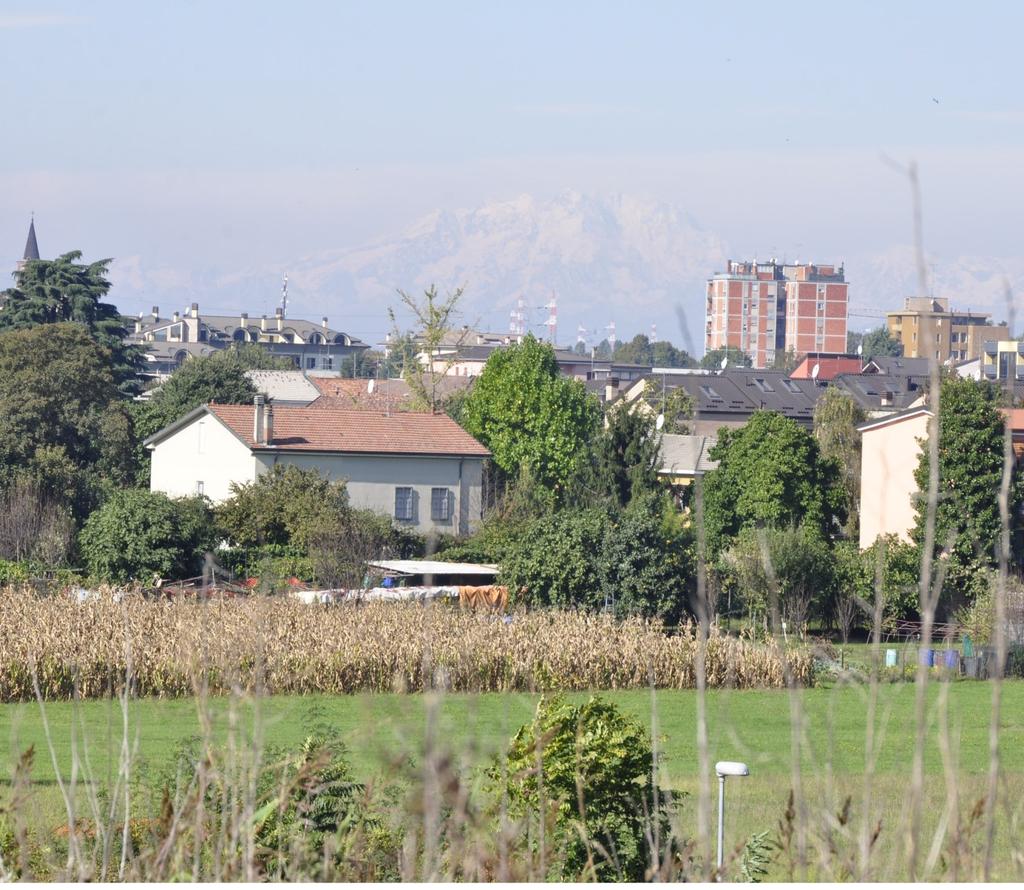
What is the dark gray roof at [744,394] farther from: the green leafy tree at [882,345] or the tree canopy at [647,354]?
the tree canopy at [647,354]

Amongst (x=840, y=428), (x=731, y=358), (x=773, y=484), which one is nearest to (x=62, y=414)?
(x=773, y=484)

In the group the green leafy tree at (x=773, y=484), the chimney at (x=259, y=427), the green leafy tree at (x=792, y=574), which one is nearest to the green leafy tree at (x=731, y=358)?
the green leafy tree at (x=773, y=484)

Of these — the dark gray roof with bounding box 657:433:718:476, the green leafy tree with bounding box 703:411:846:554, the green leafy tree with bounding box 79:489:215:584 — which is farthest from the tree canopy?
the green leafy tree with bounding box 79:489:215:584

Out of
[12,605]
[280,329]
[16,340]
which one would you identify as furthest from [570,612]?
[280,329]

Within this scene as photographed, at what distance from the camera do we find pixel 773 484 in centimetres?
4997

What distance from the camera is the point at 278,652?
3064cm

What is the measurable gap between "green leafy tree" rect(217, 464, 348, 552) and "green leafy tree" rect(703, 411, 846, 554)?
1321 cm

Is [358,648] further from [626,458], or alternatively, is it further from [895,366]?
[895,366]

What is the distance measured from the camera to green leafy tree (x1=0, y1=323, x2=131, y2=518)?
1933 inches

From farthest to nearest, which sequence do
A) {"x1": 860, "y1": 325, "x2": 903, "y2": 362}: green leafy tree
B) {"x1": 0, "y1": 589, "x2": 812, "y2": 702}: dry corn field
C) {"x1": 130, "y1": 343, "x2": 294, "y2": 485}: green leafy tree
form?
{"x1": 860, "y1": 325, "x2": 903, "y2": 362}: green leafy tree, {"x1": 130, "y1": 343, "x2": 294, "y2": 485}: green leafy tree, {"x1": 0, "y1": 589, "x2": 812, "y2": 702}: dry corn field

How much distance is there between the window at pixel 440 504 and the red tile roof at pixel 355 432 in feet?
4.42

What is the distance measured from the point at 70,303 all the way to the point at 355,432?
25487 millimetres

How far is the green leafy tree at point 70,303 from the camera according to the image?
69250 mm

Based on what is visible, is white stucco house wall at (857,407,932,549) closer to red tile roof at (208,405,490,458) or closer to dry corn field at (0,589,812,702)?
red tile roof at (208,405,490,458)
